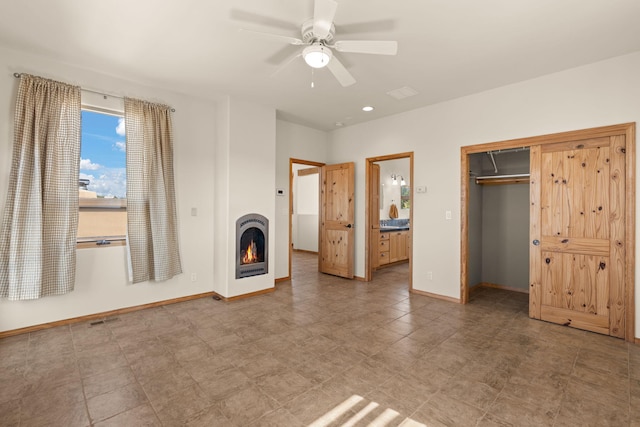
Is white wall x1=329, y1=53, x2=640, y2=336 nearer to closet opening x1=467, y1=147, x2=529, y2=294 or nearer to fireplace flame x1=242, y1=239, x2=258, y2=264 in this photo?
closet opening x1=467, y1=147, x2=529, y2=294

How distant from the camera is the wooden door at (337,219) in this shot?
562 centimetres

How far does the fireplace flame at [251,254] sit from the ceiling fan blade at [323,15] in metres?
3.11

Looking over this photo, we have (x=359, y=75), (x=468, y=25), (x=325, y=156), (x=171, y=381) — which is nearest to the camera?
(x=171, y=381)

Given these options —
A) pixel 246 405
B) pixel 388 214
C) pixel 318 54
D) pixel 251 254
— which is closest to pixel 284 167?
pixel 251 254

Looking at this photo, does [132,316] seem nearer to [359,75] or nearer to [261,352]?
[261,352]

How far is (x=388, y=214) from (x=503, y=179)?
379 cm

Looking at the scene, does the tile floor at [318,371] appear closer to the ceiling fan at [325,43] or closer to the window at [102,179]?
the window at [102,179]

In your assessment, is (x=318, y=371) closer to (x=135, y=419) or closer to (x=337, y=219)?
(x=135, y=419)

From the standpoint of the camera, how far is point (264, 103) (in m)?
4.55

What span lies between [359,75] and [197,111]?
2372 millimetres

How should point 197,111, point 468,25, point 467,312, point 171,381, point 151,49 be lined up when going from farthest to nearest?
point 197,111
point 467,312
point 151,49
point 468,25
point 171,381

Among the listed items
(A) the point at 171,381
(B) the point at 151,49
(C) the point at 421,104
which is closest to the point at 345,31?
(B) the point at 151,49

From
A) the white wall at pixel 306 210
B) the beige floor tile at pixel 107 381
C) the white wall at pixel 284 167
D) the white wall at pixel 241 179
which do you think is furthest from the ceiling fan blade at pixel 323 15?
the white wall at pixel 306 210

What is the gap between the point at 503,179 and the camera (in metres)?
4.73
